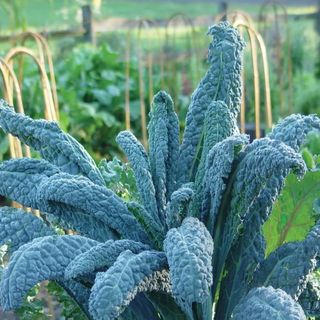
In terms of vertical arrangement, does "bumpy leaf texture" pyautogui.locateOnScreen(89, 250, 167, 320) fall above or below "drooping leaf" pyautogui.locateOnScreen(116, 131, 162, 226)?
below

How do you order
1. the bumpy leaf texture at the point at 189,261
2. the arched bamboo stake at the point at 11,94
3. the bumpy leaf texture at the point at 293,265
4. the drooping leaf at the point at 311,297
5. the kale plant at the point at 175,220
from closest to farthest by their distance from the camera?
the bumpy leaf texture at the point at 189,261
the kale plant at the point at 175,220
the bumpy leaf texture at the point at 293,265
the drooping leaf at the point at 311,297
the arched bamboo stake at the point at 11,94

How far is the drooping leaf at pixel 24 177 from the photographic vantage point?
5.70 feet

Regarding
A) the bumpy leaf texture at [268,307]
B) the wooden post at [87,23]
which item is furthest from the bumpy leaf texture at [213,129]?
the wooden post at [87,23]

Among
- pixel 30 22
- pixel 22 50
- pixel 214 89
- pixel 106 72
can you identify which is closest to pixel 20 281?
pixel 214 89

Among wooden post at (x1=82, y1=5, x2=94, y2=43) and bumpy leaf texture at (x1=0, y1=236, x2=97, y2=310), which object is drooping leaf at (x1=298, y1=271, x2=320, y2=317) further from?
wooden post at (x1=82, y1=5, x2=94, y2=43)

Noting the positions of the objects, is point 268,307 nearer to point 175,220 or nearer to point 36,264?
point 175,220

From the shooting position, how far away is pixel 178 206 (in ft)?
5.21

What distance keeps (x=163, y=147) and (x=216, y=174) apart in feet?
0.74

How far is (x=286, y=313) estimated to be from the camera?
1.45 meters

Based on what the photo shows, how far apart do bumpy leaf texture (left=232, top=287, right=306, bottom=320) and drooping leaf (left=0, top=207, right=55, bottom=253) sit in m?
0.45

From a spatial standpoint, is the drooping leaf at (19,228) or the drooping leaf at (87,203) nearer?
the drooping leaf at (87,203)

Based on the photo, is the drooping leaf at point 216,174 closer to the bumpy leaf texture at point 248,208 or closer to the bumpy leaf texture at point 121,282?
the bumpy leaf texture at point 248,208

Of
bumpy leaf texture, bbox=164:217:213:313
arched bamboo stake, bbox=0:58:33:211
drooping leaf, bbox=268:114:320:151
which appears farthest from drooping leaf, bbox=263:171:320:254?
arched bamboo stake, bbox=0:58:33:211

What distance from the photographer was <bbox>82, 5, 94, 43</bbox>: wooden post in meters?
7.30
